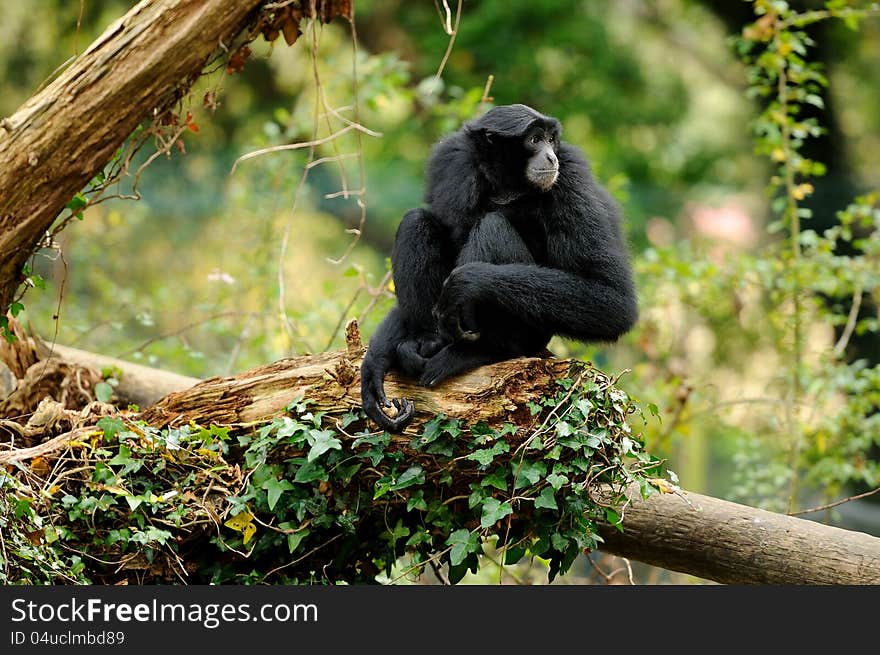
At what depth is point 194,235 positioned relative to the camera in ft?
40.8

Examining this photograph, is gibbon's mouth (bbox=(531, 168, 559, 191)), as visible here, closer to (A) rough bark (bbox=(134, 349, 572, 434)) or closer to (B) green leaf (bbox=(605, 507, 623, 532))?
(A) rough bark (bbox=(134, 349, 572, 434))

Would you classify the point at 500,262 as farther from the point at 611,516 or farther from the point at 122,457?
the point at 122,457

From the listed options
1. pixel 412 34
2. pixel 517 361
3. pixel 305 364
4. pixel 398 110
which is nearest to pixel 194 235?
pixel 412 34

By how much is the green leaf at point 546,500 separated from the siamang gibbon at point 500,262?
0.74 meters

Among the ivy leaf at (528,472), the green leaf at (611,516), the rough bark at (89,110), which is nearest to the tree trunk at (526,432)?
the ivy leaf at (528,472)

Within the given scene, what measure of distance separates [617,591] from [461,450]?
94cm

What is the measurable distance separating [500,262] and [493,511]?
4.34 ft

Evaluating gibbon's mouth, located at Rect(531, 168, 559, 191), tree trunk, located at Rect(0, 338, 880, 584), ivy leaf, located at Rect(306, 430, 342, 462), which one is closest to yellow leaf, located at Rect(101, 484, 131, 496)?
tree trunk, located at Rect(0, 338, 880, 584)

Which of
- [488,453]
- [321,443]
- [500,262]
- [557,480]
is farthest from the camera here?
[500,262]

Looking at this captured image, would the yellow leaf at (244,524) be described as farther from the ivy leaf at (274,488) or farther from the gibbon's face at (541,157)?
the gibbon's face at (541,157)

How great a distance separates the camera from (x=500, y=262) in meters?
4.96

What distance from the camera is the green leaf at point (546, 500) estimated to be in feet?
14.1

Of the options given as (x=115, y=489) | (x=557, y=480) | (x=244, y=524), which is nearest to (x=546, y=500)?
(x=557, y=480)

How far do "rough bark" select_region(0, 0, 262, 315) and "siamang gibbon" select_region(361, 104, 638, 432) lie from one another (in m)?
1.44
